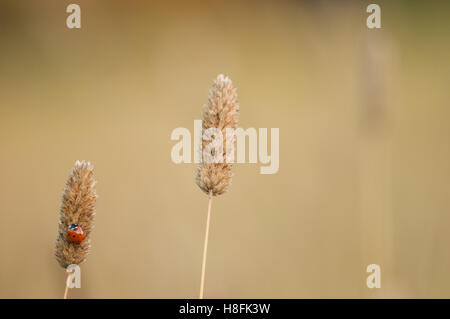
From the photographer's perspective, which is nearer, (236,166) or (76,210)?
(76,210)

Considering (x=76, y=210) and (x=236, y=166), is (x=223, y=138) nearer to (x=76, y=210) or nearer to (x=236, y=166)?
(x=76, y=210)

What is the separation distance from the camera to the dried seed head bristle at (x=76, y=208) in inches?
32.1

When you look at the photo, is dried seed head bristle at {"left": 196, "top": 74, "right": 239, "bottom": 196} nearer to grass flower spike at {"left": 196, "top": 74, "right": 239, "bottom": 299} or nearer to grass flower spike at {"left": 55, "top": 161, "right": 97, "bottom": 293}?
grass flower spike at {"left": 196, "top": 74, "right": 239, "bottom": 299}

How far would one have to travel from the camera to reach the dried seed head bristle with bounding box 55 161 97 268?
815 millimetres

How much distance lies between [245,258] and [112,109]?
1.01 meters

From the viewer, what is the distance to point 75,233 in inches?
31.1

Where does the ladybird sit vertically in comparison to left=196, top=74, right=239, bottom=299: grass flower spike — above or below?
below

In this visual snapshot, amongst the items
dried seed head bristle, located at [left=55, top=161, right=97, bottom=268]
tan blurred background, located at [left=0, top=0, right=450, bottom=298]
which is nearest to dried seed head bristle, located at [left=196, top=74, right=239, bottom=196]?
dried seed head bristle, located at [left=55, top=161, right=97, bottom=268]

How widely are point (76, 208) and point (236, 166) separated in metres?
1.24

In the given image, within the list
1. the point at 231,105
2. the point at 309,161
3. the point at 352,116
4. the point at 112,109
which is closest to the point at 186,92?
the point at 112,109

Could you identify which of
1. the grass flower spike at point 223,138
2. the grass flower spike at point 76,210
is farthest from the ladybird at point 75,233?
the grass flower spike at point 223,138

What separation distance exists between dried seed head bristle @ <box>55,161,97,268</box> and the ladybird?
0.01 metres

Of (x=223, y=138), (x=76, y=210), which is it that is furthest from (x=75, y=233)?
(x=223, y=138)

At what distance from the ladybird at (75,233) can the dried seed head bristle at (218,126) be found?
0.26 m
